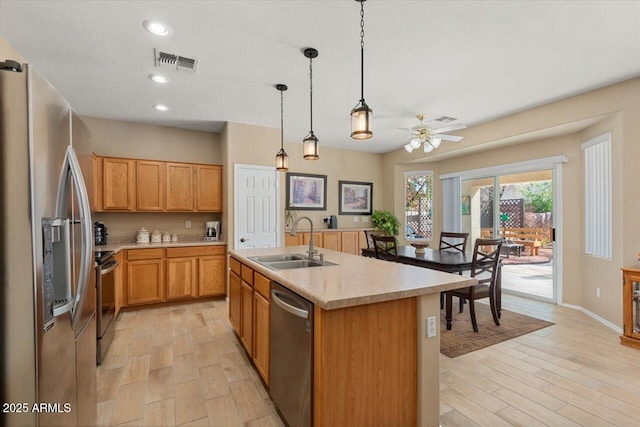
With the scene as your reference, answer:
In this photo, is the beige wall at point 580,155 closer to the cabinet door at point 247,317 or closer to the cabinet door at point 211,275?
the cabinet door at point 247,317

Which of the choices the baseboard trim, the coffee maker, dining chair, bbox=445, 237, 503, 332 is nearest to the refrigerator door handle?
dining chair, bbox=445, 237, 503, 332

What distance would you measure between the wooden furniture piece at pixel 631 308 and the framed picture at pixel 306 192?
4.52m

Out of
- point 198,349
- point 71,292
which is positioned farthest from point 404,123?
point 71,292

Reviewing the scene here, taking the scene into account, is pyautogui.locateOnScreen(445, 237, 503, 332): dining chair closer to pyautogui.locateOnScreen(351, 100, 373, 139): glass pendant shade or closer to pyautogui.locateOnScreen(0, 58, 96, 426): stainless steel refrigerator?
pyautogui.locateOnScreen(351, 100, 373, 139): glass pendant shade


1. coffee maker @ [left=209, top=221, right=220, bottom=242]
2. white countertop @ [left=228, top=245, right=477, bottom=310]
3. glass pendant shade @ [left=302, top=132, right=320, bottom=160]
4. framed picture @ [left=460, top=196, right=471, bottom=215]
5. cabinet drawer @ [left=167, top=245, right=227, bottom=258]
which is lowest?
cabinet drawer @ [left=167, top=245, right=227, bottom=258]

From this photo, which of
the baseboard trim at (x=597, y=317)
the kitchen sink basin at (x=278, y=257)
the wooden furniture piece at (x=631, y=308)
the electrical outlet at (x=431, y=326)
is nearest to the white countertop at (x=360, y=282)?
the electrical outlet at (x=431, y=326)

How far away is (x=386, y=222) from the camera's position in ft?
21.1

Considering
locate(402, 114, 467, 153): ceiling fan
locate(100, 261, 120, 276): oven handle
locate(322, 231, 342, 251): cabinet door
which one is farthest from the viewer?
locate(322, 231, 342, 251): cabinet door

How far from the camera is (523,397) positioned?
2154mm

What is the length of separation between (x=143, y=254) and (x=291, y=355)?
3361mm

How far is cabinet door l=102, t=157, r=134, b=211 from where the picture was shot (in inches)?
164

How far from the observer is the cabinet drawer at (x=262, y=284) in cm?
211

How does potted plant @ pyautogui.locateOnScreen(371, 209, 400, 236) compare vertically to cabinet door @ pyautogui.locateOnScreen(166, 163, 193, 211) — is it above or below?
below

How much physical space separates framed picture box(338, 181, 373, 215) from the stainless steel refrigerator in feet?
17.7
